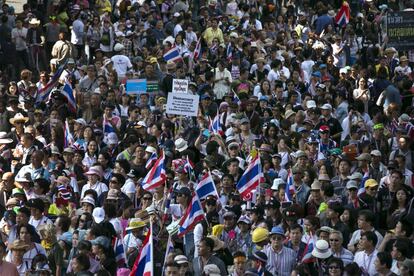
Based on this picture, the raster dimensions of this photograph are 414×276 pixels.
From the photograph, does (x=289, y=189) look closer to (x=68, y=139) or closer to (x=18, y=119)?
(x=68, y=139)

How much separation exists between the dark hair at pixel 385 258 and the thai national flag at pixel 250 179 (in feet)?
13.3

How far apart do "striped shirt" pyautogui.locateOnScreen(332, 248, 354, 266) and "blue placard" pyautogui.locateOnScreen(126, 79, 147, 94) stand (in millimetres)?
10344

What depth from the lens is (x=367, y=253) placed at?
18.7m

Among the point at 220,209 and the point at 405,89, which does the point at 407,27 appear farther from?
the point at 220,209

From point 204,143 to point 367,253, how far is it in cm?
698

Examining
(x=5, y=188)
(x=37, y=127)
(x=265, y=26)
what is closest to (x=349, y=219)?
(x=5, y=188)

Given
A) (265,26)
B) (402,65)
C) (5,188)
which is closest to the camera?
(5,188)

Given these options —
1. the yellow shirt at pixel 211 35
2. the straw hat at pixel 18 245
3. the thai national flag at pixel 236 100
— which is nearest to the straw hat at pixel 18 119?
the thai national flag at pixel 236 100

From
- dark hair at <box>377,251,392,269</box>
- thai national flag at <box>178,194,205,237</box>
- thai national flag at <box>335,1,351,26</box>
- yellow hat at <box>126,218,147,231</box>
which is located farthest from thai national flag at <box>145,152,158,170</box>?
thai national flag at <box>335,1,351,26</box>

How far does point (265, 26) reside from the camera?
37.6 metres

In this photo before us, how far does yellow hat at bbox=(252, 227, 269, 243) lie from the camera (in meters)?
19.2

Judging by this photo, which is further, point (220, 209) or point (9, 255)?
point (220, 209)

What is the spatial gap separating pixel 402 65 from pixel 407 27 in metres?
2.74

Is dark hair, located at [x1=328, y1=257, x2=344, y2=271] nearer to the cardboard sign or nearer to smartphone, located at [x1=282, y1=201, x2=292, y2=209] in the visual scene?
smartphone, located at [x1=282, y1=201, x2=292, y2=209]
